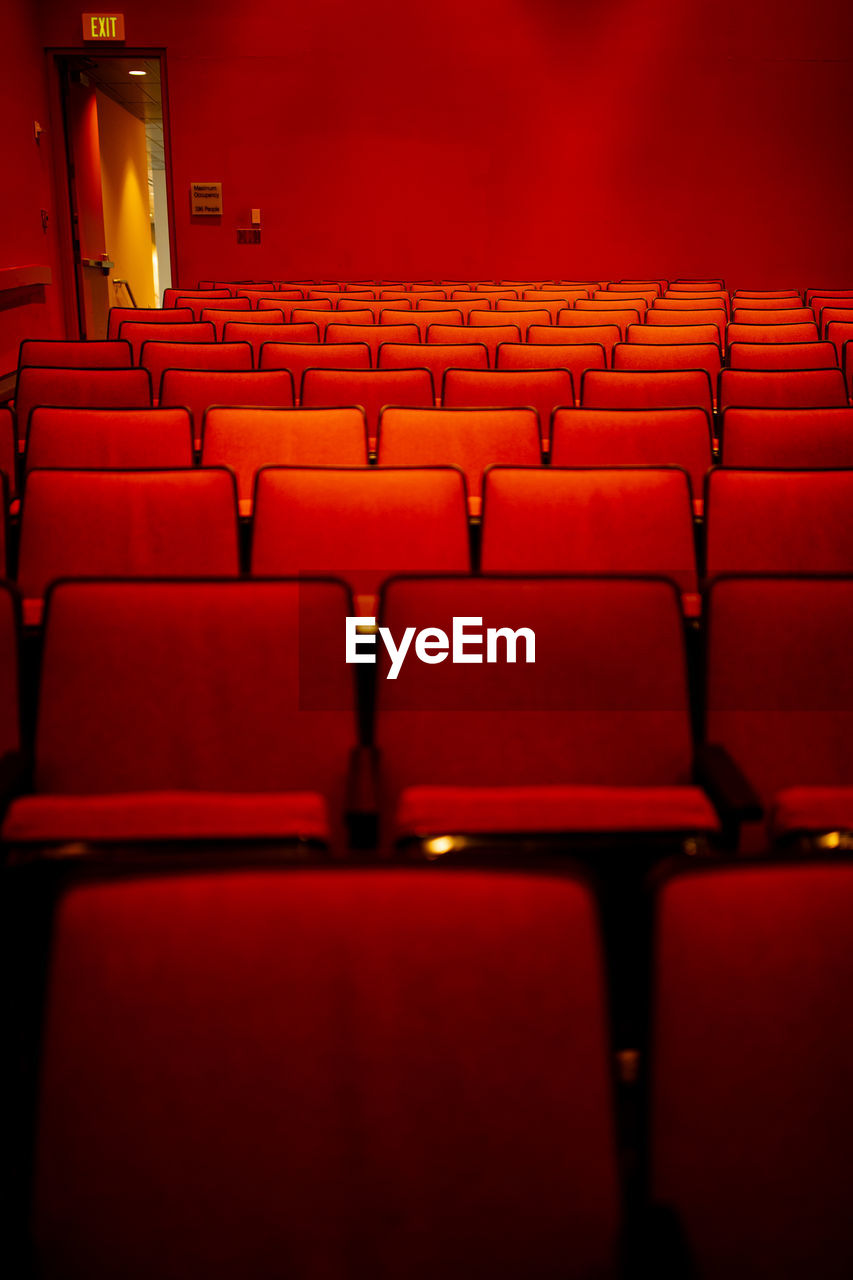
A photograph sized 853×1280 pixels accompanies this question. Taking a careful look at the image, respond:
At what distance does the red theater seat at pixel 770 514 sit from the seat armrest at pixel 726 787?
0.64 metres

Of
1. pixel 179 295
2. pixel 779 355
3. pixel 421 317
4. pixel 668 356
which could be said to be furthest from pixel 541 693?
pixel 179 295

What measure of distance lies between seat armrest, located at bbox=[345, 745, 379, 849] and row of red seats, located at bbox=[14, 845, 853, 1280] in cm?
37

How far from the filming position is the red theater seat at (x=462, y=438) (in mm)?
2381

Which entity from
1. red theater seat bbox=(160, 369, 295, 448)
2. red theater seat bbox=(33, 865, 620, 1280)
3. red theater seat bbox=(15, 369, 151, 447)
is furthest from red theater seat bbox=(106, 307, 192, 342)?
red theater seat bbox=(33, 865, 620, 1280)

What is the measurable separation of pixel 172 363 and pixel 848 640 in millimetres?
2602

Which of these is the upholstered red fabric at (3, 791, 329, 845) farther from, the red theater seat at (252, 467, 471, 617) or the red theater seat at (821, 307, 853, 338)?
the red theater seat at (821, 307, 853, 338)

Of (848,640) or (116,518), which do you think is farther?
(116,518)

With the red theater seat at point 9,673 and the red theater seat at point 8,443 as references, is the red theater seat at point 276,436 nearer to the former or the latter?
the red theater seat at point 8,443

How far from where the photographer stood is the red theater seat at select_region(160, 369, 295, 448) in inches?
112

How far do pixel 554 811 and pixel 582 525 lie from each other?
0.80m

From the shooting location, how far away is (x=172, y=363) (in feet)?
11.1

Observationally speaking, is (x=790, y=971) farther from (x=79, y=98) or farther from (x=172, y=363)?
(x=79, y=98)

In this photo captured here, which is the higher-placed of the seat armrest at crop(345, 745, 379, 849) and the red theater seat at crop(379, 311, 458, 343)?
the red theater seat at crop(379, 311, 458, 343)

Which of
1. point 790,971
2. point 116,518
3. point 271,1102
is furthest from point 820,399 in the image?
point 271,1102
